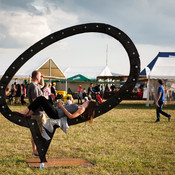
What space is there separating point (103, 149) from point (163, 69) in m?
13.7

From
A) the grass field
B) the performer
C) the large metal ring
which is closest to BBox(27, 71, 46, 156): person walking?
the performer

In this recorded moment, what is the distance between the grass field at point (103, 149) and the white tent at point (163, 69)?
9.05 m

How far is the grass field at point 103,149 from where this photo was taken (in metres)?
4.85

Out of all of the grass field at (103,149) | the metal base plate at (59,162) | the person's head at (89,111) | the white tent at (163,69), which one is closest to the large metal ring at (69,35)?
the person's head at (89,111)

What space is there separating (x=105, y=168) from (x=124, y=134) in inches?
136

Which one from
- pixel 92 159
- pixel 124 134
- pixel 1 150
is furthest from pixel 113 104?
pixel 124 134

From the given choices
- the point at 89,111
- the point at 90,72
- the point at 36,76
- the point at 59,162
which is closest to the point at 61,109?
the point at 89,111

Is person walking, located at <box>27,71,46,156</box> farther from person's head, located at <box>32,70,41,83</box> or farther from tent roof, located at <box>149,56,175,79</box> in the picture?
tent roof, located at <box>149,56,175,79</box>

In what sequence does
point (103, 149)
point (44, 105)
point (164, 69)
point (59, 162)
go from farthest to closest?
point (164, 69)
point (103, 149)
point (59, 162)
point (44, 105)

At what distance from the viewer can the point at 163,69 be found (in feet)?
61.9

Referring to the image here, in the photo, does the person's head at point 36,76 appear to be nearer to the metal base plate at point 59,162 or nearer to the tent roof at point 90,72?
the metal base plate at point 59,162

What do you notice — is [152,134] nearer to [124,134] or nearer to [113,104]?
[124,134]

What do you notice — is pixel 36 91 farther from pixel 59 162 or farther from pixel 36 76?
pixel 59 162

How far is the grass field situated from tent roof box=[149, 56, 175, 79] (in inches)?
358
